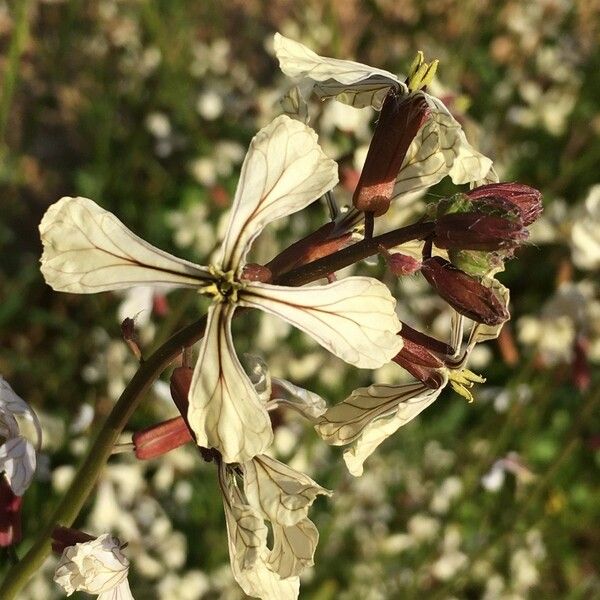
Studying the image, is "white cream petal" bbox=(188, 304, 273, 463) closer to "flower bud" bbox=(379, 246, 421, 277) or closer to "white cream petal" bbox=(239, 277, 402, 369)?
"white cream petal" bbox=(239, 277, 402, 369)

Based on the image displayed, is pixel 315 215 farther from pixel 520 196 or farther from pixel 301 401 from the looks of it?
pixel 520 196

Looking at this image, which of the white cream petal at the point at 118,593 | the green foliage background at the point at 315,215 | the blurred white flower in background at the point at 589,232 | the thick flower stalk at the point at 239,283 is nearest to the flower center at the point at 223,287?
the thick flower stalk at the point at 239,283

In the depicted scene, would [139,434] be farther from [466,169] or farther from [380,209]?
[466,169]

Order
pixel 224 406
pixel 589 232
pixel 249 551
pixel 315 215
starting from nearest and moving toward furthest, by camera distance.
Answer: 1. pixel 224 406
2. pixel 249 551
3. pixel 589 232
4. pixel 315 215

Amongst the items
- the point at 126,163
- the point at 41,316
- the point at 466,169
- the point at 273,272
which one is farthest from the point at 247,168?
the point at 126,163

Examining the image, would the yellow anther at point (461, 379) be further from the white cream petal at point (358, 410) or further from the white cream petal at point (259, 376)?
the white cream petal at point (259, 376)

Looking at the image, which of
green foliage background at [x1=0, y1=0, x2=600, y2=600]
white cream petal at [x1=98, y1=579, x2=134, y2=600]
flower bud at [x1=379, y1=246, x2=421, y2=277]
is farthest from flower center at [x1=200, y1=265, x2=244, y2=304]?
green foliage background at [x1=0, y1=0, x2=600, y2=600]

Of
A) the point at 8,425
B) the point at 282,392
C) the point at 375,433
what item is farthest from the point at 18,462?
the point at 375,433
